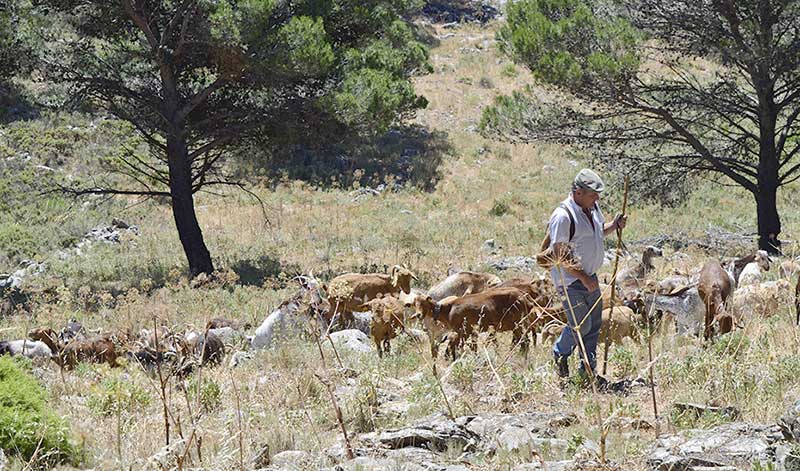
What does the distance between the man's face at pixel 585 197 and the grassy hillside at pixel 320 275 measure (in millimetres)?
1216

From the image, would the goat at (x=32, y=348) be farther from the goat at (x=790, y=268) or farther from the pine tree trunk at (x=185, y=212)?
the goat at (x=790, y=268)

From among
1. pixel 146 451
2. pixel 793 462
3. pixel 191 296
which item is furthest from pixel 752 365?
pixel 191 296

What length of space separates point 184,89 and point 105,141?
34.7ft

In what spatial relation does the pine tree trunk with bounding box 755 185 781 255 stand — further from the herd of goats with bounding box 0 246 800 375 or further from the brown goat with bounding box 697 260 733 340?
the brown goat with bounding box 697 260 733 340

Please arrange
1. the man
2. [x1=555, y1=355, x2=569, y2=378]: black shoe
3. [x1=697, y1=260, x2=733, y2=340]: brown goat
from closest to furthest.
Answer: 1. the man
2. [x1=555, y1=355, x2=569, y2=378]: black shoe
3. [x1=697, y1=260, x2=733, y2=340]: brown goat

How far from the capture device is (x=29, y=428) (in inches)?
198

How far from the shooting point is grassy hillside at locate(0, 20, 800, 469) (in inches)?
214

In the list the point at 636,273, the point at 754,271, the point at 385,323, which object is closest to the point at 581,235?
the point at 385,323

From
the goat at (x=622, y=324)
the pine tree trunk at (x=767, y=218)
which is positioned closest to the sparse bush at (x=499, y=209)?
the pine tree trunk at (x=767, y=218)

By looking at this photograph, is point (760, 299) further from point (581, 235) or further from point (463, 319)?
point (581, 235)

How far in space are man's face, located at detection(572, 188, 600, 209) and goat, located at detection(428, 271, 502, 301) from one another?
472 centimetres

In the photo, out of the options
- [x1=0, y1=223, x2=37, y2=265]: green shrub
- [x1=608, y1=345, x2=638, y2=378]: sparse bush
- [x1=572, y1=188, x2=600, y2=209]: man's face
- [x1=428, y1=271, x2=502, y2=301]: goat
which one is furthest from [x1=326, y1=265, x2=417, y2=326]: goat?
[x1=0, y1=223, x2=37, y2=265]: green shrub

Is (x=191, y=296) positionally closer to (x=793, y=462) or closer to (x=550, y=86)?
(x=550, y=86)

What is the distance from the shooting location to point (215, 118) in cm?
1560
